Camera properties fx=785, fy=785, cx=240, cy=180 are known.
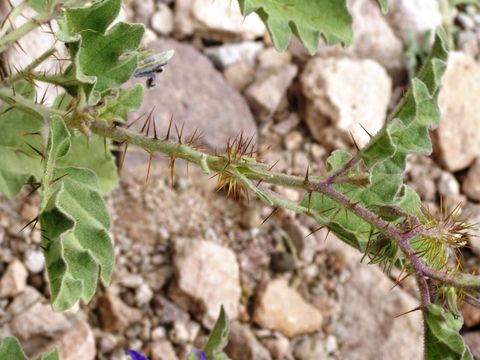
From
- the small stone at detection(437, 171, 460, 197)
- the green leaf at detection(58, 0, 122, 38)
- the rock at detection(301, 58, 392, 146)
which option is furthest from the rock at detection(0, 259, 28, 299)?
the small stone at detection(437, 171, 460, 197)

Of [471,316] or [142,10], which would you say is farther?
[142,10]

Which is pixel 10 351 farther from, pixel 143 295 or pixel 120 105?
pixel 143 295

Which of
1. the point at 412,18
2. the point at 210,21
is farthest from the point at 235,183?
the point at 412,18

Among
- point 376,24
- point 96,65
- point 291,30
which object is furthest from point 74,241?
point 376,24

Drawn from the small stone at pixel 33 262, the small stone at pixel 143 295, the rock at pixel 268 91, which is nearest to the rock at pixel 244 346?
the small stone at pixel 143 295

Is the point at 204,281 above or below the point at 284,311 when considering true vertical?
above
